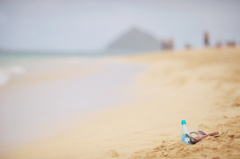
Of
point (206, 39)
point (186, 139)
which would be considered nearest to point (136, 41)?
point (206, 39)

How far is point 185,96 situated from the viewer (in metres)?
4.71

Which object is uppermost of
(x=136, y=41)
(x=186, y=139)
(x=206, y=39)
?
(x=136, y=41)

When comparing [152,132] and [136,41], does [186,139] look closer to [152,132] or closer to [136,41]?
[152,132]

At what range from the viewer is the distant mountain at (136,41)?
155837 millimetres

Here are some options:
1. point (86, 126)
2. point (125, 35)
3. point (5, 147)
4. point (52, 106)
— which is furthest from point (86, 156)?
point (125, 35)

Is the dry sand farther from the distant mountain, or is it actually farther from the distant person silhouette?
the distant mountain

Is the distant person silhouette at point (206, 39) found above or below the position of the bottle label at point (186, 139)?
above

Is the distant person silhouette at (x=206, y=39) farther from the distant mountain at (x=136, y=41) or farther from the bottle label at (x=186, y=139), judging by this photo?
the distant mountain at (x=136, y=41)

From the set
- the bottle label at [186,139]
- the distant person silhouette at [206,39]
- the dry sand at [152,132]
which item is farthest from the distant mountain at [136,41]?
the bottle label at [186,139]

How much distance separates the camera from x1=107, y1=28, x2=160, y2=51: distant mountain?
511 feet

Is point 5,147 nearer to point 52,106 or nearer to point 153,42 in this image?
point 52,106

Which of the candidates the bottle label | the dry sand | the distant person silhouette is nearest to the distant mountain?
the distant person silhouette

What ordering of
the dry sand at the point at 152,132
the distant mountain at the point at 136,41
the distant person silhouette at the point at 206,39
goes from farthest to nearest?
the distant mountain at the point at 136,41 → the distant person silhouette at the point at 206,39 → the dry sand at the point at 152,132

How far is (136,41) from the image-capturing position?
6708 inches
